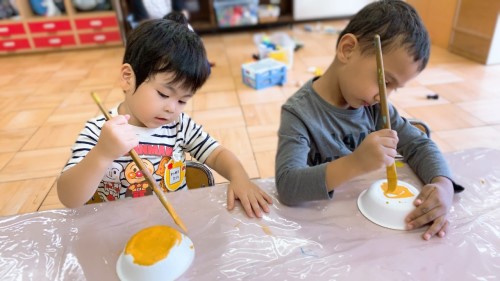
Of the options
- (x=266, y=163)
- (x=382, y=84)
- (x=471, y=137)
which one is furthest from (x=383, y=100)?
(x=471, y=137)

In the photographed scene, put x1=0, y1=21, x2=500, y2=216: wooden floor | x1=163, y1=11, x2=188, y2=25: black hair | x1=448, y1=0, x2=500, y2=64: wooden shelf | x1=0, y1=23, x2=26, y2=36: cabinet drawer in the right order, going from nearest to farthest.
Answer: x1=163, y1=11, x2=188, y2=25: black hair, x1=0, y1=21, x2=500, y2=216: wooden floor, x1=448, y1=0, x2=500, y2=64: wooden shelf, x1=0, y1=23, x2=26, y2=36: cabinet drawer

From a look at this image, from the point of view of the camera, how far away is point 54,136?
179 centimetres

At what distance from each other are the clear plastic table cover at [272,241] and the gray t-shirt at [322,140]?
4 centimetres

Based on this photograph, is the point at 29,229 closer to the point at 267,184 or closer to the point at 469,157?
the point at 267,184

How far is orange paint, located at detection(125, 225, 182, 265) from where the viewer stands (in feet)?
1.56

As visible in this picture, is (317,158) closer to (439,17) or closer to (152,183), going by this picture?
(152,183)

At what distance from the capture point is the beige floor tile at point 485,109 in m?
1.70

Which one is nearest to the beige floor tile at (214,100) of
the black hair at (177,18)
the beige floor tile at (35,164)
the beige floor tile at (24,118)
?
the beige floor tile at (35,164)

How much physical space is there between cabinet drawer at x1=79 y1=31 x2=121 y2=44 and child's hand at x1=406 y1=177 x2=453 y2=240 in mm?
3160

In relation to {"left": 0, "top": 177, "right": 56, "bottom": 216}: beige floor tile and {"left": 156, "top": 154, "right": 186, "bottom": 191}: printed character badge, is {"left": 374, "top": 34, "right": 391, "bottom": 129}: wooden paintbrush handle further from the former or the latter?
{"left": 0, "top": 177, "right": 56, "bottom": 216}: beige floor tile

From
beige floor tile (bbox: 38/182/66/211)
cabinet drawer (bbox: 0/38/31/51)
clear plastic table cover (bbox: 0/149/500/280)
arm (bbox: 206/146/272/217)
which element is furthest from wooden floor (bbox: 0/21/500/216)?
clear plastic table cover (bbox: 0/149/500/280)

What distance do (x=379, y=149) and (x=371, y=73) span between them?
16 centimetres

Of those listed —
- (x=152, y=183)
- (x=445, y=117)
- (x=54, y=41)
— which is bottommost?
(x=445, y=117)

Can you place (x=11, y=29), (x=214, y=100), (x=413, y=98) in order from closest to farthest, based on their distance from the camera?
(x=413, y=98) → (x=214, y=100) → (x=11, y=29)
